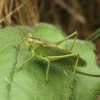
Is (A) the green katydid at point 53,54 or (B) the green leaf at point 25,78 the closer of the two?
(B) the green leaf at point 25,78

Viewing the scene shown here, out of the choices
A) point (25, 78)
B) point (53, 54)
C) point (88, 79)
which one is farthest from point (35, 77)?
point (88, 79)

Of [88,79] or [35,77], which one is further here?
[88,79]

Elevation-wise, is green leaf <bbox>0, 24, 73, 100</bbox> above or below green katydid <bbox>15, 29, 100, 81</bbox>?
below

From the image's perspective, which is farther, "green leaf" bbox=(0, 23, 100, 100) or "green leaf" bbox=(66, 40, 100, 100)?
"green leaf" bbox=(66, 40, 100, 100)

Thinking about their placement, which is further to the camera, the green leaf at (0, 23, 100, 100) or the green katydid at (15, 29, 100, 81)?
the green katydid at (15, 29, 100, 81)

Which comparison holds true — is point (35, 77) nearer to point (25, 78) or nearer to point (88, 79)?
point (25, 78)

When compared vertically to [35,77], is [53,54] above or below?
above

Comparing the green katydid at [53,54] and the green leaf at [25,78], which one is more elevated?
the green katydid at [53,54]

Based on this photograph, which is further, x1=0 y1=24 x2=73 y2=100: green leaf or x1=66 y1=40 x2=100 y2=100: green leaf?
x1=66 y1=40 x2=100 y2=100: green leaf

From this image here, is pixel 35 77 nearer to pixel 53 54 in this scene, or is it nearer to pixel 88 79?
pixel 53 54
